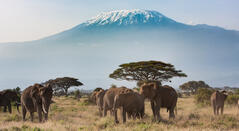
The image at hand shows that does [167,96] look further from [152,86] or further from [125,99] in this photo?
[125,99]

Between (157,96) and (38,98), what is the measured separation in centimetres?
557

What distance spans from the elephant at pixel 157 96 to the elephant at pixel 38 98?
167 inches

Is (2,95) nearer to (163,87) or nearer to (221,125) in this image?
(163,87)

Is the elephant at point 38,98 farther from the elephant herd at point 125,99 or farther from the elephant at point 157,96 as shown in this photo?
the elephant at point 157,96

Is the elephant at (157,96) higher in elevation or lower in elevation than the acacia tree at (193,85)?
higher

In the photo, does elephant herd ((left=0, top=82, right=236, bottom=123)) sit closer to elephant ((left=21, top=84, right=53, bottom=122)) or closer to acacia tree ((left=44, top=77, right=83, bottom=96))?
elephant ((left=21, top=84, right=53, bottom=122))

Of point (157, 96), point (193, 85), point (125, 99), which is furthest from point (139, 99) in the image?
point (193, 85)

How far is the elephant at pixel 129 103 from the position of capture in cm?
1170

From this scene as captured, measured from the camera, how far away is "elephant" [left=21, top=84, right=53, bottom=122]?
40.0 feet

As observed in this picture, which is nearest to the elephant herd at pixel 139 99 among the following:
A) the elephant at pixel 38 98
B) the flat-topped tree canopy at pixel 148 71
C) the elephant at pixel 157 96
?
the elephant at pixel 157 96

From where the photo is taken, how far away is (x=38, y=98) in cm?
1256

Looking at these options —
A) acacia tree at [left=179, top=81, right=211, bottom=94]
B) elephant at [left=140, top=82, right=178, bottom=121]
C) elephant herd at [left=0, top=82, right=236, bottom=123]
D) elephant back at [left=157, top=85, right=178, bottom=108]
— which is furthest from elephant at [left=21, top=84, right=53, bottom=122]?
acacia tree at [left=179, top=81, right=211, bottom=94]

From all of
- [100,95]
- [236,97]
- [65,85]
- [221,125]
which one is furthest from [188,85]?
[221,125]

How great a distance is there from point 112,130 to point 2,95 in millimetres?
13598
